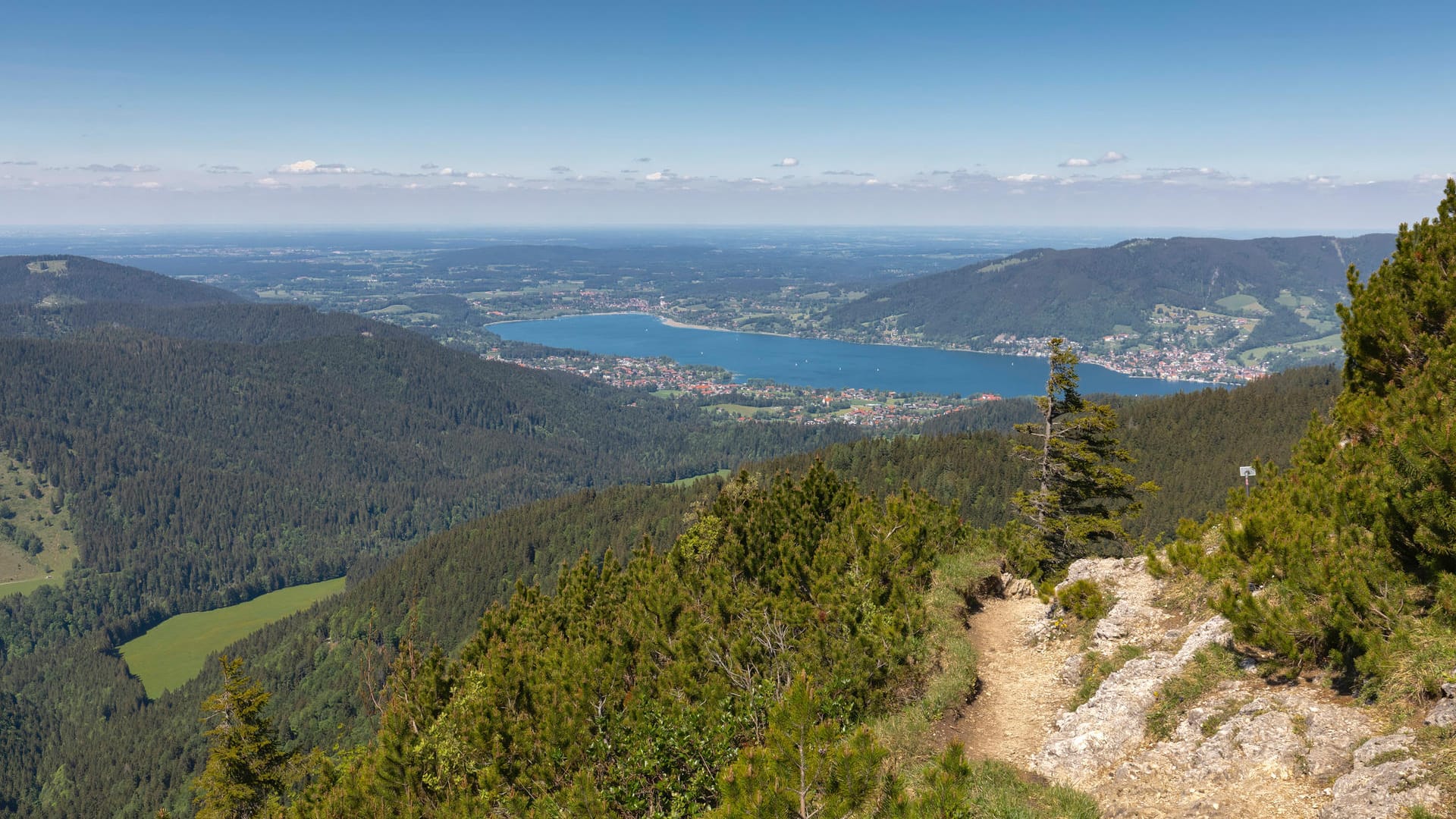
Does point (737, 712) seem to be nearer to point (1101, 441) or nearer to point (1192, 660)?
point (1192, 660)

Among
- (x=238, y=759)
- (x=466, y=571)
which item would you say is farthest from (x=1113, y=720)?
(x=466, y=571)

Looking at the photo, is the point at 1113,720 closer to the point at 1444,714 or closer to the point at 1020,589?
the point at 1444,714

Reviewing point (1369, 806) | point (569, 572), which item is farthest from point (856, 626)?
point (569, 572)

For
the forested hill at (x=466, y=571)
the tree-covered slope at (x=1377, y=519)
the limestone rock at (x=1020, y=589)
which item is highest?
the tree-covered slope at (x=1377, y=519)

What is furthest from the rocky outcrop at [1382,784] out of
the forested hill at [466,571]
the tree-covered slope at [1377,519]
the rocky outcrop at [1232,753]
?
the forested hill at [466,571]

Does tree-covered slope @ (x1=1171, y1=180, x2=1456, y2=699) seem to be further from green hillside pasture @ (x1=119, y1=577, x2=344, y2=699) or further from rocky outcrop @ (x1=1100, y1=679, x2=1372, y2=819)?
green hillside pasture @ (x1=119, y1=577, x2=344, y2=699)

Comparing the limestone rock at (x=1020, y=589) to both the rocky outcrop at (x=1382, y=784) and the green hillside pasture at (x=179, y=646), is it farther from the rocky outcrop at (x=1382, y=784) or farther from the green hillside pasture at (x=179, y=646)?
the green hillside pasture at (x=179, y=646)
